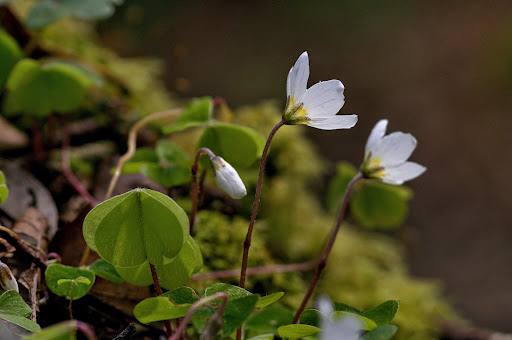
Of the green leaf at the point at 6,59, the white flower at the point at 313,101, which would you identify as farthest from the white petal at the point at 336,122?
the green leaf at the point at 6,59

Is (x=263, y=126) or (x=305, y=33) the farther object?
(x=305, y=33)

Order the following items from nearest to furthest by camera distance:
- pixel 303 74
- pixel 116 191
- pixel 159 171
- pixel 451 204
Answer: pixel 303 74 < pixel 159 171 < pixel 116 191 < pixel 451 204

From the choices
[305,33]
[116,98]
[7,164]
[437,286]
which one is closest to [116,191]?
[7,164]

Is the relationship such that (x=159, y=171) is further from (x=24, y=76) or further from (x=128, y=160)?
(x=24, y=76)

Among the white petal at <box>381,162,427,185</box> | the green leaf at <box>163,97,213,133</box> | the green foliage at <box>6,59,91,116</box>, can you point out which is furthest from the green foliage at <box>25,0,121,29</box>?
the white petal at <box>381,162,427,185</box>

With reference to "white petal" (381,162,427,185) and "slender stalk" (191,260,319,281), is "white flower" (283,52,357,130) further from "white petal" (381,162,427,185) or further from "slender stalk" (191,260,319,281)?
"slender stalk" (191,260,319,281)

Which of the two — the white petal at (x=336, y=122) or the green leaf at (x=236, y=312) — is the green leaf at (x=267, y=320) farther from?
the white petal at (x=336, y=122)
